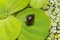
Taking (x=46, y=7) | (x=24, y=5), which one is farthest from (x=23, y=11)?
(x=46, y=7)

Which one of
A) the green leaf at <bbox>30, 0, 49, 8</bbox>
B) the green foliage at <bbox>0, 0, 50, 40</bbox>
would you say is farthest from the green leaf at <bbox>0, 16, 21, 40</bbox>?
the green leaf at <bbox>30, 0, 49, 8</bbox>

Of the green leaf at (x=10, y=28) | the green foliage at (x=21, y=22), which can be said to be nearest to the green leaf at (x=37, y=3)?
the green foliage at (x=21, y=22)

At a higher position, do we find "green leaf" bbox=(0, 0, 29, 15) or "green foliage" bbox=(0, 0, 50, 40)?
"green leaf" bbox=(0, 0, 29, 15)

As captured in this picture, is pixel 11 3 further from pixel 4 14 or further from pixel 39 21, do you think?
pixel 39 21

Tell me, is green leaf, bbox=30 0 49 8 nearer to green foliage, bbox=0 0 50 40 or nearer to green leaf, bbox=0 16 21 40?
green foliage, bbox=0 0 50 40

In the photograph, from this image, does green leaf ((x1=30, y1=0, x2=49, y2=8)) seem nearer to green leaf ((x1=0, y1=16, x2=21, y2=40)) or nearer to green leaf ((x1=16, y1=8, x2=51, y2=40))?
green leaf ((x1=16, y1=8, x2=51, y2=40))

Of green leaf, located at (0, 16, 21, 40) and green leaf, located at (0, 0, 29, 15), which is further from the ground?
green leaf, located at (0, 0, 29, 15)

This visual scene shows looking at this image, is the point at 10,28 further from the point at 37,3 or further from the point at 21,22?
the point at 37,3

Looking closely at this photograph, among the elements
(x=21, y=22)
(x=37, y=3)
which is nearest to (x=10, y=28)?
(x=21, y=22)
